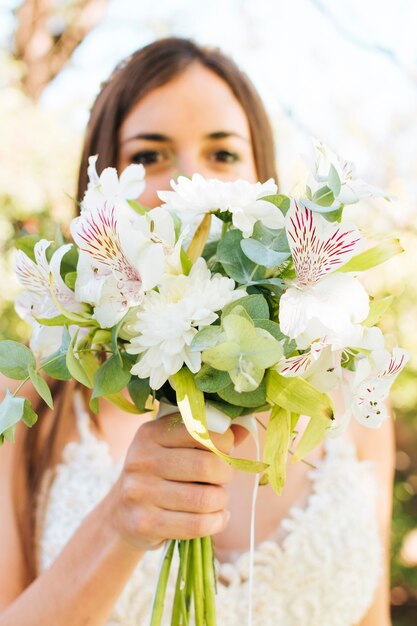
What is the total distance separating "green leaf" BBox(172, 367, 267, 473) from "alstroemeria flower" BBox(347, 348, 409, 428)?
0.13 metres

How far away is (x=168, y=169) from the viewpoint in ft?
4.61

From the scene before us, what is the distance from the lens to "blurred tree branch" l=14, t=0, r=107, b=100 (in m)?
4.66

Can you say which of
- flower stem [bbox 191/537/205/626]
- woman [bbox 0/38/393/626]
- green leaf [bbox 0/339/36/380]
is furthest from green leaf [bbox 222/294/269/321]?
woman [bbox 0/38/393/626]

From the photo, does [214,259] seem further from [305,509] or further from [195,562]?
[305,509]

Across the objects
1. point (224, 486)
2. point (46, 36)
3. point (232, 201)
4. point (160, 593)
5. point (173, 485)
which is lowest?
point (160, 593)

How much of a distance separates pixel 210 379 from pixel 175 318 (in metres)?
0.07

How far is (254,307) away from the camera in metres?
0.73

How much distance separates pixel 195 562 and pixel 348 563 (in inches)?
24.3

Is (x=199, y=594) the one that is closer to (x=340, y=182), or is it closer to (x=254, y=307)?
(x=254, y=307)

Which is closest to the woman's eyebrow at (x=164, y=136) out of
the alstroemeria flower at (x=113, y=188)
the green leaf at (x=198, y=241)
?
the alstroemeria flower at (x=113, y=188)

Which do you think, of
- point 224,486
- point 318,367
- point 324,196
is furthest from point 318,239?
point 224,486

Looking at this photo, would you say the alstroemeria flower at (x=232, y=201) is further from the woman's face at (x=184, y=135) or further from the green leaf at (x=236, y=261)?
the woman's face at (x=184, y=135)

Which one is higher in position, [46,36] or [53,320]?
[46,36]

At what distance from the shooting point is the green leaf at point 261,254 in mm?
727
